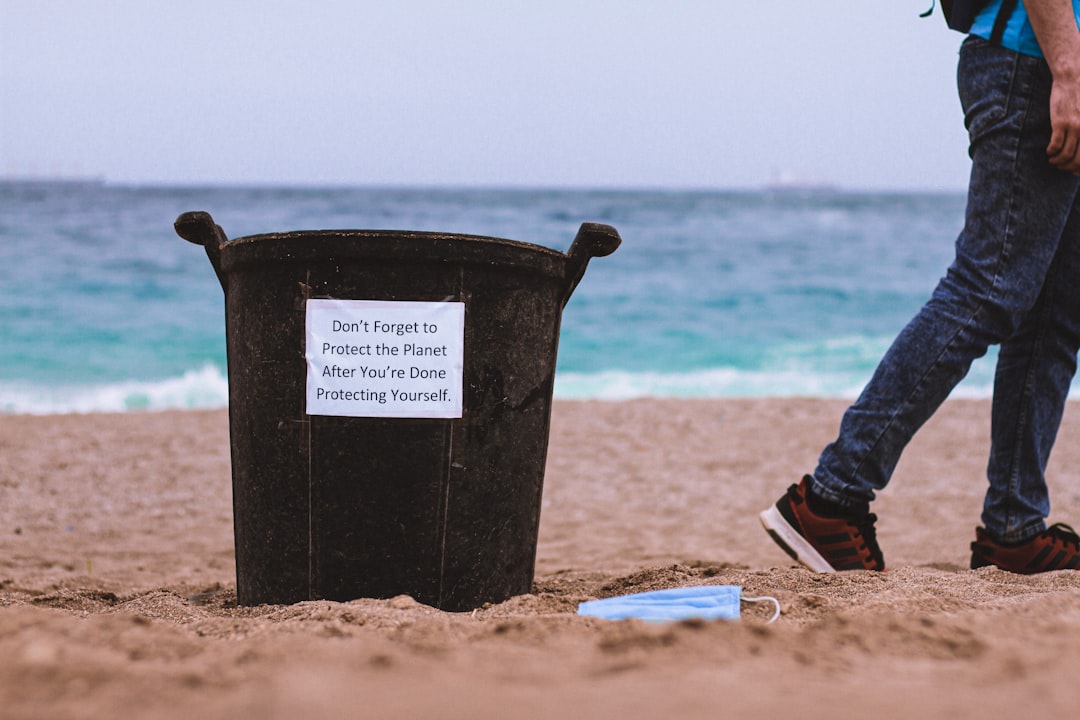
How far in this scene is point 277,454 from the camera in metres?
1.62

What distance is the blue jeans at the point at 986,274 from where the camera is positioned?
6.04ft

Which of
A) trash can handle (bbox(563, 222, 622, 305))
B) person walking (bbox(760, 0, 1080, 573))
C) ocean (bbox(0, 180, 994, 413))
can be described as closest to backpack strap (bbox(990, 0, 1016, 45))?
person walking (bbox(760, 0, 1080, 573))

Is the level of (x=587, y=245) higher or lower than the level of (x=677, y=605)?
higher

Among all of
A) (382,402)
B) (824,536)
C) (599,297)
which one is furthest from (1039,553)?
(599,297)

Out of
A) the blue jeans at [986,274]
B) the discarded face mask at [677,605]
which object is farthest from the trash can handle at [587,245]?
the blue jeans at [986,274]

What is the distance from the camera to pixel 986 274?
1874mm

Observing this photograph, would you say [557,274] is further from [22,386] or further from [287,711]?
[22,386]

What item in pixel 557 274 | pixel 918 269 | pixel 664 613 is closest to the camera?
pixel 664 613

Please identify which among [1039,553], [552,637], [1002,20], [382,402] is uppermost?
[1002,20]

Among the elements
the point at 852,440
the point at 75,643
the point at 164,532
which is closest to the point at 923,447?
the point at 852,440

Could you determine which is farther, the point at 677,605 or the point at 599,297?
the point at 599,297

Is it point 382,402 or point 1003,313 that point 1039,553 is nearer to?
point 1003,313

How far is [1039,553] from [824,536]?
0.54 m

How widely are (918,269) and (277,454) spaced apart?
14.7 m
